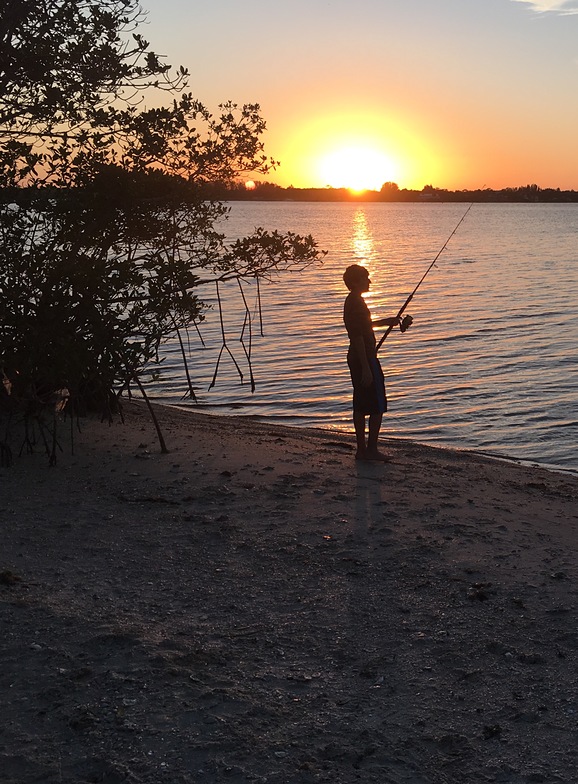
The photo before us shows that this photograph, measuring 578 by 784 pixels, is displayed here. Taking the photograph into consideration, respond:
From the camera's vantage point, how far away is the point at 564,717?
3.97 m

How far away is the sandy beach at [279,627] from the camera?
143 inches

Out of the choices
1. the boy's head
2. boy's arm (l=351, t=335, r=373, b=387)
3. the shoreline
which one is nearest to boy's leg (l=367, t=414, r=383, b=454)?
boy's arm (l=351, t=335, r=373, b=387)

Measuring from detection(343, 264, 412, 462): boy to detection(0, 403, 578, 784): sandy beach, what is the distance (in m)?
0.89

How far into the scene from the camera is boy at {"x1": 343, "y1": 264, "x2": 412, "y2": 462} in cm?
852

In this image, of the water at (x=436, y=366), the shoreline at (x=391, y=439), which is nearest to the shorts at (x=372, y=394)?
the shoreline at (x=391, y=439)

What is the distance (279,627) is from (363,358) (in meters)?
4.18

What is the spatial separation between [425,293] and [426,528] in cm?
2627

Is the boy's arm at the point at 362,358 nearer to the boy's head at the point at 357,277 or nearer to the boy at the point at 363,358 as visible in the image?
the boy at the point at 363,358

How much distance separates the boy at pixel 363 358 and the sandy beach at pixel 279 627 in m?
0.89

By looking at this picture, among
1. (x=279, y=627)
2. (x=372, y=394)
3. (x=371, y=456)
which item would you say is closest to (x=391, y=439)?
(x=371, y=456)

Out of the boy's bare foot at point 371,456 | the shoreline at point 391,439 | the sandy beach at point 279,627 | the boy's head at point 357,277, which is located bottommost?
the shoreline at point 391,439

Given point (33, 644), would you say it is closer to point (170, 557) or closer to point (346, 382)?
point (170, 557)

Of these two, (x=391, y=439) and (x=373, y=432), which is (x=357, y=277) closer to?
(x=373, y=432)

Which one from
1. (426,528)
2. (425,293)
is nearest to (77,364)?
(426,528)
